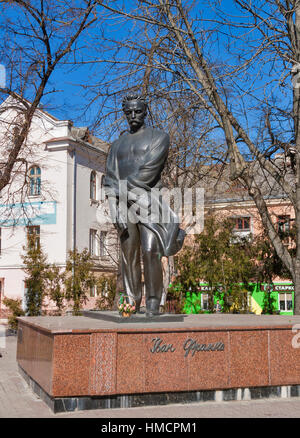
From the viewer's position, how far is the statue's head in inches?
298

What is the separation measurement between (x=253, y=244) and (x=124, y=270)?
13.5 metres

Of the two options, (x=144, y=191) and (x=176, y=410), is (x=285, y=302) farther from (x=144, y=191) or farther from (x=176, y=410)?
(x=176, y=410)

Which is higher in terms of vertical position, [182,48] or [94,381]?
[182,48]

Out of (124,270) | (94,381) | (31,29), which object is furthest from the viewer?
(31,29)

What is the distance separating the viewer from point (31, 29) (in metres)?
13.3

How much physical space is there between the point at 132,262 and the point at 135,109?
2150 mm

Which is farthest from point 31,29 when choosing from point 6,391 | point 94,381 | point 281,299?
point 281,299

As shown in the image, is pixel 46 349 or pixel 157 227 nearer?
pixel 46 349

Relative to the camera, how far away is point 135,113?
7633 millimetres

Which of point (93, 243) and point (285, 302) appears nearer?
point (285, 302)

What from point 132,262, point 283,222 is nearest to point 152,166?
point 132,262

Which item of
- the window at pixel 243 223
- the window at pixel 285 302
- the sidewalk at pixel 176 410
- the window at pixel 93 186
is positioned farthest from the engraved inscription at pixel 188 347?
the window at pixel 93 186

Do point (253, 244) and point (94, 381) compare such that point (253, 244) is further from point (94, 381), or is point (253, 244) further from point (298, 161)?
point (94, 381)
